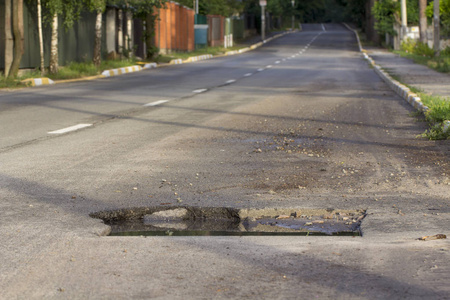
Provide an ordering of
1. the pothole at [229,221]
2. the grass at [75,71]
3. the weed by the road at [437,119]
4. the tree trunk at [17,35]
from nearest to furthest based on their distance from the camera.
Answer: the pothole at [229,221] < the weed by the road at [437,119] < the grass at [75,71] < the tree trunk at [17,35]

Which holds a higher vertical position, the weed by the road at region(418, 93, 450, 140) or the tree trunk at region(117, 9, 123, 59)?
the tree trunk at region(117, 9, 123, 59)

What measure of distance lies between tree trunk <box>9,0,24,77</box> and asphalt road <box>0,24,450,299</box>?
7.28 m

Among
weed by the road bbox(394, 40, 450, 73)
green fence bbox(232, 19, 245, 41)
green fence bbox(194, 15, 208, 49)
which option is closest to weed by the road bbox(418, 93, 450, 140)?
weed by the road bbox(394, 40, 450, 73)

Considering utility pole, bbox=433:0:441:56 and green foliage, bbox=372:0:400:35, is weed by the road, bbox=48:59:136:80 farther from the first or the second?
green foliage, bbox=372:0:400:35

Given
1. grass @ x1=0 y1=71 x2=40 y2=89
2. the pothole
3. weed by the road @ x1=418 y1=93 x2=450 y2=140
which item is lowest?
the pothole

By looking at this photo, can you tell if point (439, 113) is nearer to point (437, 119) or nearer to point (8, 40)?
point (437, 119)

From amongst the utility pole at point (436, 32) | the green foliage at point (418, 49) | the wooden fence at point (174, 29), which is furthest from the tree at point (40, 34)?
the green foliage at point (418, 49)

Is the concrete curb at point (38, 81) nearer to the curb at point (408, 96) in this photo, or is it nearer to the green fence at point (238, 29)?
the curb at point (408, 96)

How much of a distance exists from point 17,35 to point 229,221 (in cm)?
→ 1645

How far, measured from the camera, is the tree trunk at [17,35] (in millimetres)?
20266

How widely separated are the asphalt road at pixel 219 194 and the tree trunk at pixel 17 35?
7.28m

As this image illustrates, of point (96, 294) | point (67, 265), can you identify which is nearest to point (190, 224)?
point (67, 265)

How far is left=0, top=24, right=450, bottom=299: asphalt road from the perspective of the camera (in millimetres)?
3654

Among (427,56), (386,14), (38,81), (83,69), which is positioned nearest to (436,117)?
(38,81)
